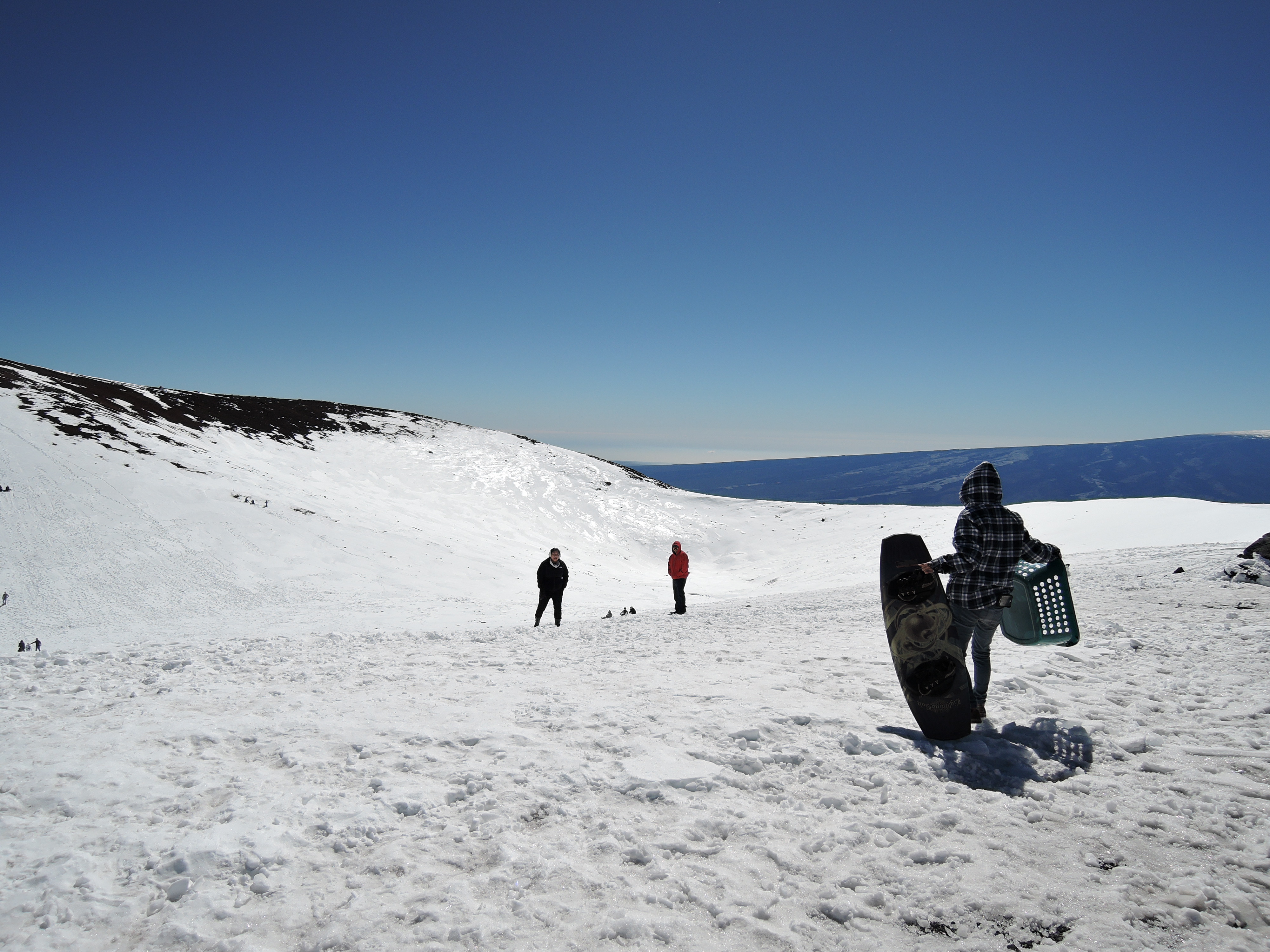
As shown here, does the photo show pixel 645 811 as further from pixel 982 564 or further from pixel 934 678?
pixel 982 564

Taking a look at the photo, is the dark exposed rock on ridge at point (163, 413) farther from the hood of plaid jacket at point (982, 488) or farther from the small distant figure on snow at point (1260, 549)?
the small distant figure on snow at point (1260, 549)

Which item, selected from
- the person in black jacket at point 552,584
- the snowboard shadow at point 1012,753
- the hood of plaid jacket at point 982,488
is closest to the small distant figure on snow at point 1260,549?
the snowboard shadow at point 1012,753

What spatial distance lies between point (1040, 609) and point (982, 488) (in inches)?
61.1

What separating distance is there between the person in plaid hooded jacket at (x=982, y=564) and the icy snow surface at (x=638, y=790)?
0.76 meters

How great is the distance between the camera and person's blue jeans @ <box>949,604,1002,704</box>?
17.5ft

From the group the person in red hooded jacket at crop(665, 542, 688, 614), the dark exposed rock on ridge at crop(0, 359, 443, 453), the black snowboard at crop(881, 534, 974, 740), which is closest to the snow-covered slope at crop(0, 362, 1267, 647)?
the dark exposed rock on ridge at crop(0, 359, 443, 453)

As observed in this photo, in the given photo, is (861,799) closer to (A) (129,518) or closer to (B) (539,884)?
(B) (539,884)

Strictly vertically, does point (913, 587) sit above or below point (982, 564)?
below

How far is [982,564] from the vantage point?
5.31 metres

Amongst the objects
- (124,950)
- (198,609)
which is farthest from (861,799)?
(198,609)

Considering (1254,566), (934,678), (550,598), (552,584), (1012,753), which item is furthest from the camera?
(550,598)

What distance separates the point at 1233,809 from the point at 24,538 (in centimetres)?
2352

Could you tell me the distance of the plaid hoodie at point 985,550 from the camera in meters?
5.28

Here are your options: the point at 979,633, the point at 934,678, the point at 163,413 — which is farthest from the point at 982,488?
the point at 163,413
